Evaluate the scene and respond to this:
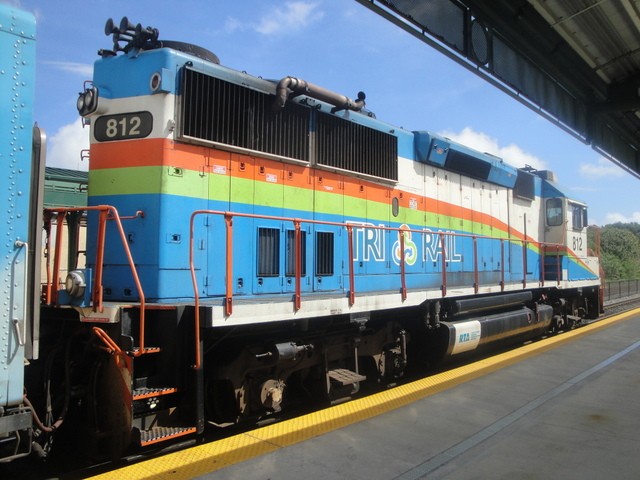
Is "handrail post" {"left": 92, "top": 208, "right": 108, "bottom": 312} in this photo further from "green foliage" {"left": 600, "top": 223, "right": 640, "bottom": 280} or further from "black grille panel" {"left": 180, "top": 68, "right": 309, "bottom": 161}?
"green foliage" {"left": 600, "top": 223, "right": 640, "bottom": 280}

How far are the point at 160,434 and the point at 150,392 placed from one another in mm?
370

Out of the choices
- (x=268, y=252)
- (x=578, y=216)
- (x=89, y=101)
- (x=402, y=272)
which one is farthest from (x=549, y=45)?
(x=578, y=216)

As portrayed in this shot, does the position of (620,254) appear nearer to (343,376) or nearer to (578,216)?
(578,216)

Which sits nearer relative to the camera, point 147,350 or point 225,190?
point 147,350

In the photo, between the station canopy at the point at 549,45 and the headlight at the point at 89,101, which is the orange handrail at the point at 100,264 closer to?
the headlight at the point at 89,101

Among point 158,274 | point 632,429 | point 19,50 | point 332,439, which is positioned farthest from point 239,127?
point 632,429

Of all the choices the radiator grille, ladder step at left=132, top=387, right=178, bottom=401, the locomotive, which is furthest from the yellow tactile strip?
the radiator grille

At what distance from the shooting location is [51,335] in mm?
4559

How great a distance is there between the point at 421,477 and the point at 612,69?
8115mm

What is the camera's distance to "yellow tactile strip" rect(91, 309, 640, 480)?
3.78 meters

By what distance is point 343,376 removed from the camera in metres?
6.21

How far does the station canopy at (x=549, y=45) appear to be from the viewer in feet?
21.1

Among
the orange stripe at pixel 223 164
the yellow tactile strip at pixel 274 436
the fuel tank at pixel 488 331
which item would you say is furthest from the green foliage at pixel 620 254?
the yellow tactile strip at pixel 274 436

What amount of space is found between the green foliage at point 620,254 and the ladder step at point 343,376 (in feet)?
151
